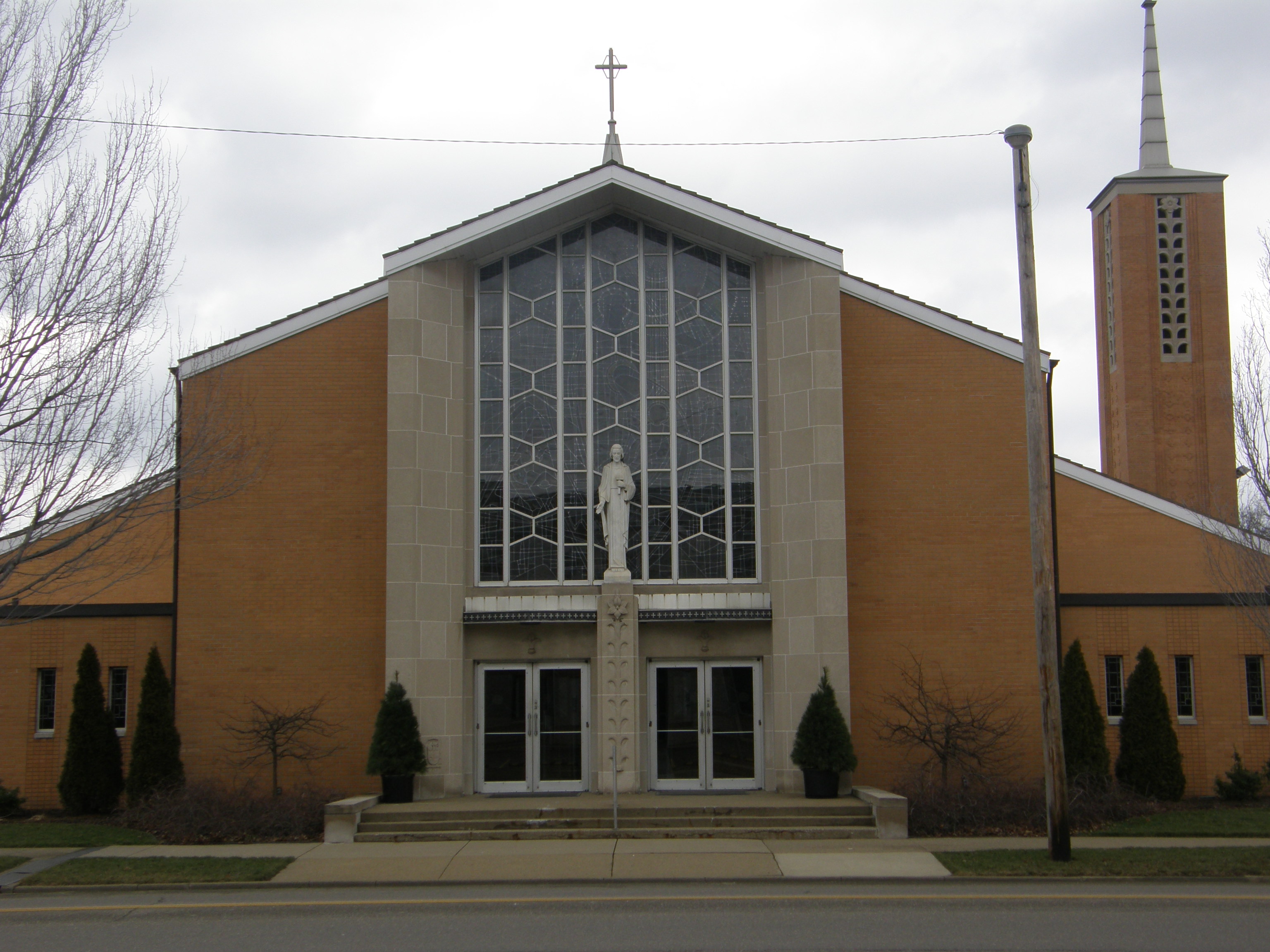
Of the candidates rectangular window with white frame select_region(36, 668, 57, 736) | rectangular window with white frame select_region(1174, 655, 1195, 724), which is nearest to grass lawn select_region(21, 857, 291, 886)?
rectangular window with white frame select_region(36, 668, 57, 736)

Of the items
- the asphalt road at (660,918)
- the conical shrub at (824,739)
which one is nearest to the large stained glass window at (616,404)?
the conical shrub at (824,739)

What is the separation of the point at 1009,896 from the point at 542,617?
908 cm

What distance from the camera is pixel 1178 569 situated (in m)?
22.2

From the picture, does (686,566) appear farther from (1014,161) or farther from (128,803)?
(128,803)

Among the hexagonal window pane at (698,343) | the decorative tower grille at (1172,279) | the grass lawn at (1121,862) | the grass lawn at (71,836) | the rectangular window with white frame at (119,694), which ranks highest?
the decorative tower grille at (1172,279)

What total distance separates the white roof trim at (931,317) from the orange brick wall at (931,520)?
12 cm

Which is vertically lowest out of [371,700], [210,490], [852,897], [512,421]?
[852,897]

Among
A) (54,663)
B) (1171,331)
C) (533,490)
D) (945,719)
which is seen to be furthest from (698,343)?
(1171,331)

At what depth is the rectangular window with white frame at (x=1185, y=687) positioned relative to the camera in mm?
21234

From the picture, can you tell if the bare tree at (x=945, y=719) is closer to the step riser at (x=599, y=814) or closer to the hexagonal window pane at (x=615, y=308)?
the step riser at (x=599, y=814)

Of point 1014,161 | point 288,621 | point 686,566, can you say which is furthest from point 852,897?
point 288,621

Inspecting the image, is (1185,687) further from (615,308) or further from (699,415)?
(615,308)

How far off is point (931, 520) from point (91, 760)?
14639 millimetres

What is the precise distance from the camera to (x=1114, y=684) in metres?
21.4
